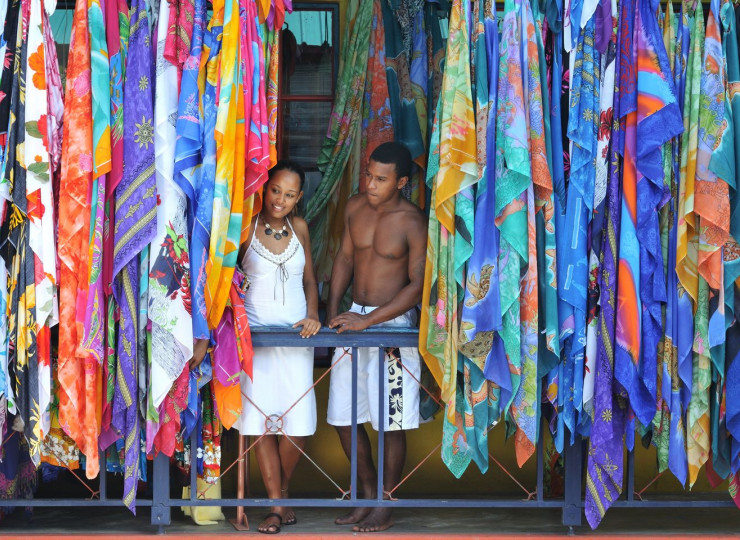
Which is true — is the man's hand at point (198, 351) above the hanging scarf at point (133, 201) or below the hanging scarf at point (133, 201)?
below

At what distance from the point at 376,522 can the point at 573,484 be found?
913 millimetres

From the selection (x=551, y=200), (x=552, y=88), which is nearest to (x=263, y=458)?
(x=551, y=200)

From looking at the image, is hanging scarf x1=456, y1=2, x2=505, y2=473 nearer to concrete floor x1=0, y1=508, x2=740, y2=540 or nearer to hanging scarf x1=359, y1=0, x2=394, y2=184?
concrete floor x1=0, y1=508, x2=740, y2=540

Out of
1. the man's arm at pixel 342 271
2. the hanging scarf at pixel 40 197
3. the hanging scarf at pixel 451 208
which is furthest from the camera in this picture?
the man's arm at pixel 342 271

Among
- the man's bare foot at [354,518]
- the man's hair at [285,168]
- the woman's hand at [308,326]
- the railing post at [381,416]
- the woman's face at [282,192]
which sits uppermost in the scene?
the man's hair at [285,168]

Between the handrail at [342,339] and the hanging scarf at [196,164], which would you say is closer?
the hanging scarf at [196,164]

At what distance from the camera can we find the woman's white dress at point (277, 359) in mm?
4820

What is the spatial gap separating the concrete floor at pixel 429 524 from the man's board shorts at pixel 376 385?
51 centimetres

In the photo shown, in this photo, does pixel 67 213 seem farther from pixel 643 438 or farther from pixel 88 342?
pixel 643 438

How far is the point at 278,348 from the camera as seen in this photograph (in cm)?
485

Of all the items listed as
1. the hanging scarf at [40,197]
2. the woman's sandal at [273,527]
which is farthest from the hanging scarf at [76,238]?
the woman's sandal at [273,527]

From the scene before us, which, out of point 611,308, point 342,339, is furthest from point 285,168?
point 611,308

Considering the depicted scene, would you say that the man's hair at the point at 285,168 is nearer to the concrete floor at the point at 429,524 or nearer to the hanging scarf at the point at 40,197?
the hanging scarf at the point at 40,197

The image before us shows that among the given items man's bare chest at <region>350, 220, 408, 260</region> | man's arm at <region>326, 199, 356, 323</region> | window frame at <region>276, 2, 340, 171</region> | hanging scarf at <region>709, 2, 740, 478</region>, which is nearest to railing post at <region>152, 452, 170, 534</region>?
man's arm at <region>326, 199, 356, 323</region>
